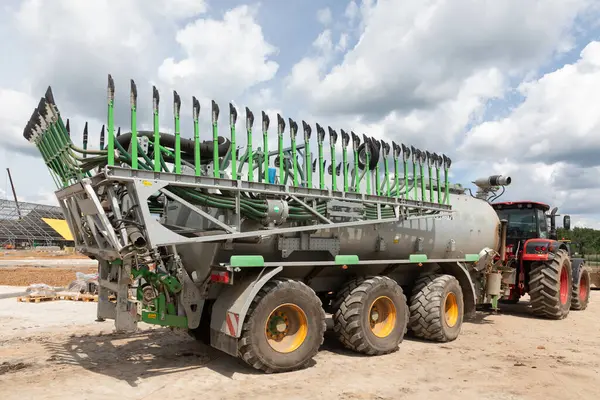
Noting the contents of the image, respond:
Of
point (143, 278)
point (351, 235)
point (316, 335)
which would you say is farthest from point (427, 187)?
point (143, 278)

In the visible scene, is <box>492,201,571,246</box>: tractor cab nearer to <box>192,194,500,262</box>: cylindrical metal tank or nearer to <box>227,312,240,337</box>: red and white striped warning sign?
<box>192,194,500,262</box>: cylindrical metal tank

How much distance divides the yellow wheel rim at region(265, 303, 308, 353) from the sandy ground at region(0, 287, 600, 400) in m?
0.39

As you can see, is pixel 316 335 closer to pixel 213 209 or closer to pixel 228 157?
pixel 213 209

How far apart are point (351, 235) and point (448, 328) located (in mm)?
2508

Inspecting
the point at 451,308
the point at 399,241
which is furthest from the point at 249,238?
the point at 451,308

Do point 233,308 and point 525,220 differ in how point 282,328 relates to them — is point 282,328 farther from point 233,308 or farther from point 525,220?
point 525,220

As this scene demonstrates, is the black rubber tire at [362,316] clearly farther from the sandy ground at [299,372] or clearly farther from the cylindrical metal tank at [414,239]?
the cylindrical metal tank at [414,239]

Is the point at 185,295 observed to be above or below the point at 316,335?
above

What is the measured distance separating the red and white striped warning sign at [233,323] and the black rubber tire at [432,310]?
3.73m

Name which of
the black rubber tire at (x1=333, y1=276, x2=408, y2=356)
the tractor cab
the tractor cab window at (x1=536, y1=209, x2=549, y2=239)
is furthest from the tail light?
the tractor cab window at (x1=536, y1=209, x2=549, y2=239)

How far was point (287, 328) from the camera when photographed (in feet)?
21.5

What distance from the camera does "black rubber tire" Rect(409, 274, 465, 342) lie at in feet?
26.8

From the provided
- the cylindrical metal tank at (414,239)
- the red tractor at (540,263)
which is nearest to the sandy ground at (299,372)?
the red tractor at (540,263)

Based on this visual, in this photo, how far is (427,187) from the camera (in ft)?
31.3
